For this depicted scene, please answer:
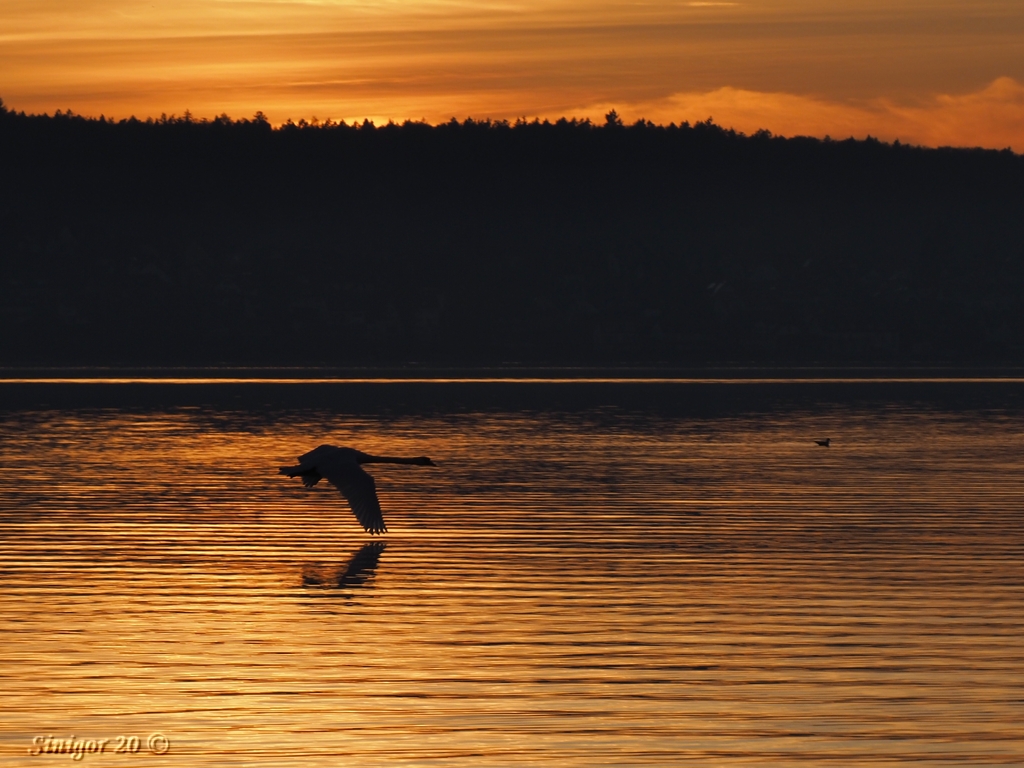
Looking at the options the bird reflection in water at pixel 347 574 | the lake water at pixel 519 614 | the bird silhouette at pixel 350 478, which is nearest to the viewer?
the lake water at pixel 519 614

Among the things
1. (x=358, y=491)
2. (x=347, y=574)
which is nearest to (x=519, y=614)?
(x=347, y=574)

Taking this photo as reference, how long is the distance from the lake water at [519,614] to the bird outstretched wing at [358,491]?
62cm

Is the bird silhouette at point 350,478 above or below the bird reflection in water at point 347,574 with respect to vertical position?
above

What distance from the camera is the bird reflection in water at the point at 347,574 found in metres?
21.9

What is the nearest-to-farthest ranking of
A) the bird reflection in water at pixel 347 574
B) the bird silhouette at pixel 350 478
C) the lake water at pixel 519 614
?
the lake water at pixel 519 614 < the bird reflection in water at pixel 347 574 < the bird silhouette at pixel 350 478

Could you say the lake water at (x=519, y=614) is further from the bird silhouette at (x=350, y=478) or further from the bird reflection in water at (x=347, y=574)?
the bird silhouette at (x=350, y=478)

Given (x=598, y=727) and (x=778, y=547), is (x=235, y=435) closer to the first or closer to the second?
(x=778, y=547)

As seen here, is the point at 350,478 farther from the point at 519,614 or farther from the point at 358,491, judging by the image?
the point at 519,614

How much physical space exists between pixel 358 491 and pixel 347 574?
3.89ft

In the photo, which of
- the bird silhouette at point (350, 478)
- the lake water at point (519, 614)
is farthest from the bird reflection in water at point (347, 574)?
the bird silhouette at point (350, 478)

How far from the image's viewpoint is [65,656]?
17.5 m

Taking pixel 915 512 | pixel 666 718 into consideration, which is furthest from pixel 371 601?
pixel 915 512

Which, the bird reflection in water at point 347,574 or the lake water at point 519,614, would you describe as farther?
the bird reflection in water at point 347,574

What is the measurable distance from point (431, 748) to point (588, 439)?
3775 cm
